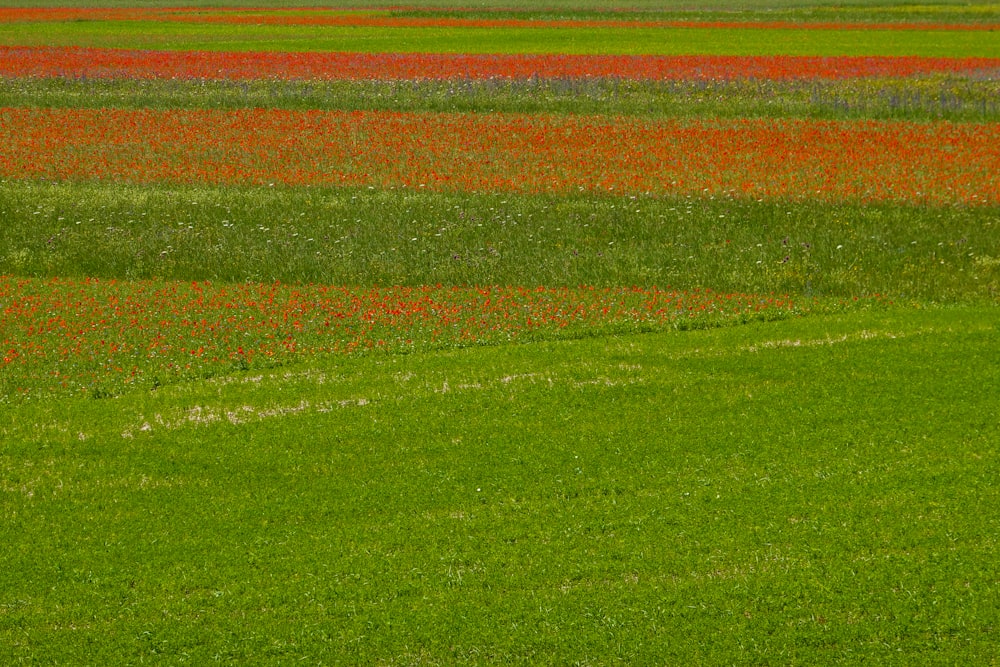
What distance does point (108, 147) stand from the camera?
32.6 meters

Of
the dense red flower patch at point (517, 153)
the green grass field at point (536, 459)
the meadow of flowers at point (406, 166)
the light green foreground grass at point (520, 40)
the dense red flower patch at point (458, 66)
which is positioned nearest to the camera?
the green grass field at point (536, 459)

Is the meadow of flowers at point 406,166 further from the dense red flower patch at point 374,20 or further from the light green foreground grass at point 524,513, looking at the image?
the dense red flower patch at point 374,20

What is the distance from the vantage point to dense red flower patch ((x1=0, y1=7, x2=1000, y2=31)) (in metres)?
72.2

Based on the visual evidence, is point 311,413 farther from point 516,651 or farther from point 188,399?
point 516,651

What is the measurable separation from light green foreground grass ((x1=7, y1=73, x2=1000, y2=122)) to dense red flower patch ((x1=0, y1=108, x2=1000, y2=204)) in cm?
231

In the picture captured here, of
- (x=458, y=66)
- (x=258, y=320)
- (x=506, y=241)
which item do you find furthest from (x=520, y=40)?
(x=258, y=320)

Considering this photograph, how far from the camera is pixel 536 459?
1244 cm

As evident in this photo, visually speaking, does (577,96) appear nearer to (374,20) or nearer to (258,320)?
(258,320)

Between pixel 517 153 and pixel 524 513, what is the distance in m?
21.1

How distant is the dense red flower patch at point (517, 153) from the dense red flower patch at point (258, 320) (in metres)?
7.63

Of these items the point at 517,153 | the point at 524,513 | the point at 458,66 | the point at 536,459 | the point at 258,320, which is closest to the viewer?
the point at 524,513

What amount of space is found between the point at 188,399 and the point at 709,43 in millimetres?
50536

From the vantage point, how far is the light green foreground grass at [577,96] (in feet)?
121

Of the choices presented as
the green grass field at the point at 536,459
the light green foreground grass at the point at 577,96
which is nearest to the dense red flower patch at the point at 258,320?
the green grass field at the point at 536,459
